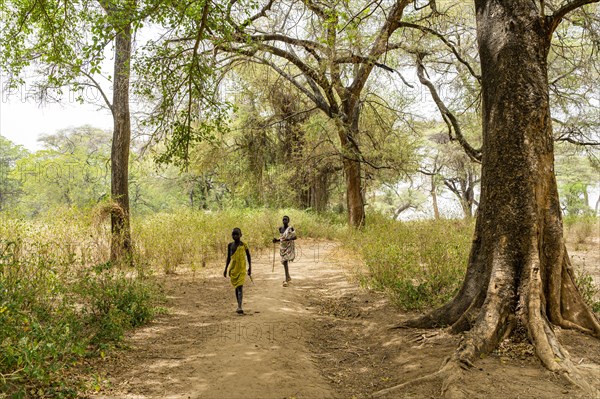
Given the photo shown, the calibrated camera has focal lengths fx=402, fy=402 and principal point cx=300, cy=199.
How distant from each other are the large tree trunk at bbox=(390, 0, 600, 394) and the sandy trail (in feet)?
6.25

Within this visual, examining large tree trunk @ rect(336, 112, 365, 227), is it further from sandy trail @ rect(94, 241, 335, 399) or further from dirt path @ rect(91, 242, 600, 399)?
dirt path @ rect(91, 242, 600, 399)

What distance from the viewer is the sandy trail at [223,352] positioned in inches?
152

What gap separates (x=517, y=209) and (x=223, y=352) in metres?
3.85

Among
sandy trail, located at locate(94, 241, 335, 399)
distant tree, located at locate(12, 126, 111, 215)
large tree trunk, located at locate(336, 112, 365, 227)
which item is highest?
distant tree, located at locate(12, 126, 111, 215)

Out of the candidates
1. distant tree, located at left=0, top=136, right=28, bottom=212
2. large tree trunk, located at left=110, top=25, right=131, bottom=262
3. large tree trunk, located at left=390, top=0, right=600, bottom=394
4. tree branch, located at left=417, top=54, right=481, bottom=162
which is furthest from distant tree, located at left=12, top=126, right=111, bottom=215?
large tree trunk, located at left=390, top=0, right=600, bottom=394

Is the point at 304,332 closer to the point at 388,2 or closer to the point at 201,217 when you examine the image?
the point at 201,217

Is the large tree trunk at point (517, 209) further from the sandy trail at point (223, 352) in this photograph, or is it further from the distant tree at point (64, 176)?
the distant tree at point (64, 176)

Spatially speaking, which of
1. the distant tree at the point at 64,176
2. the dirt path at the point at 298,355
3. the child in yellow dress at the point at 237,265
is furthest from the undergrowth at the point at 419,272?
the distant tree at the point at 64,176

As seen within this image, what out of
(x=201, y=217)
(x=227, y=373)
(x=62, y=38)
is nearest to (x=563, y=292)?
(x=227, y=373)

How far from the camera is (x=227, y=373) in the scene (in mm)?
4188

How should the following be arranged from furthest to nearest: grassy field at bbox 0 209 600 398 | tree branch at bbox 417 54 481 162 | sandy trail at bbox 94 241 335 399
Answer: tree branch at bbox 417 54 481 162 → sandy trail at bbox 94 241 335 399 → grassy field at bbox 0 209 600 398

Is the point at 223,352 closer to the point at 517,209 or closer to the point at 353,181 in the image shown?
the point at 517,209

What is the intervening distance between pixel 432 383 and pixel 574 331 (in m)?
2.14

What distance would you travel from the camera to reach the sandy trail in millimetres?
3871
